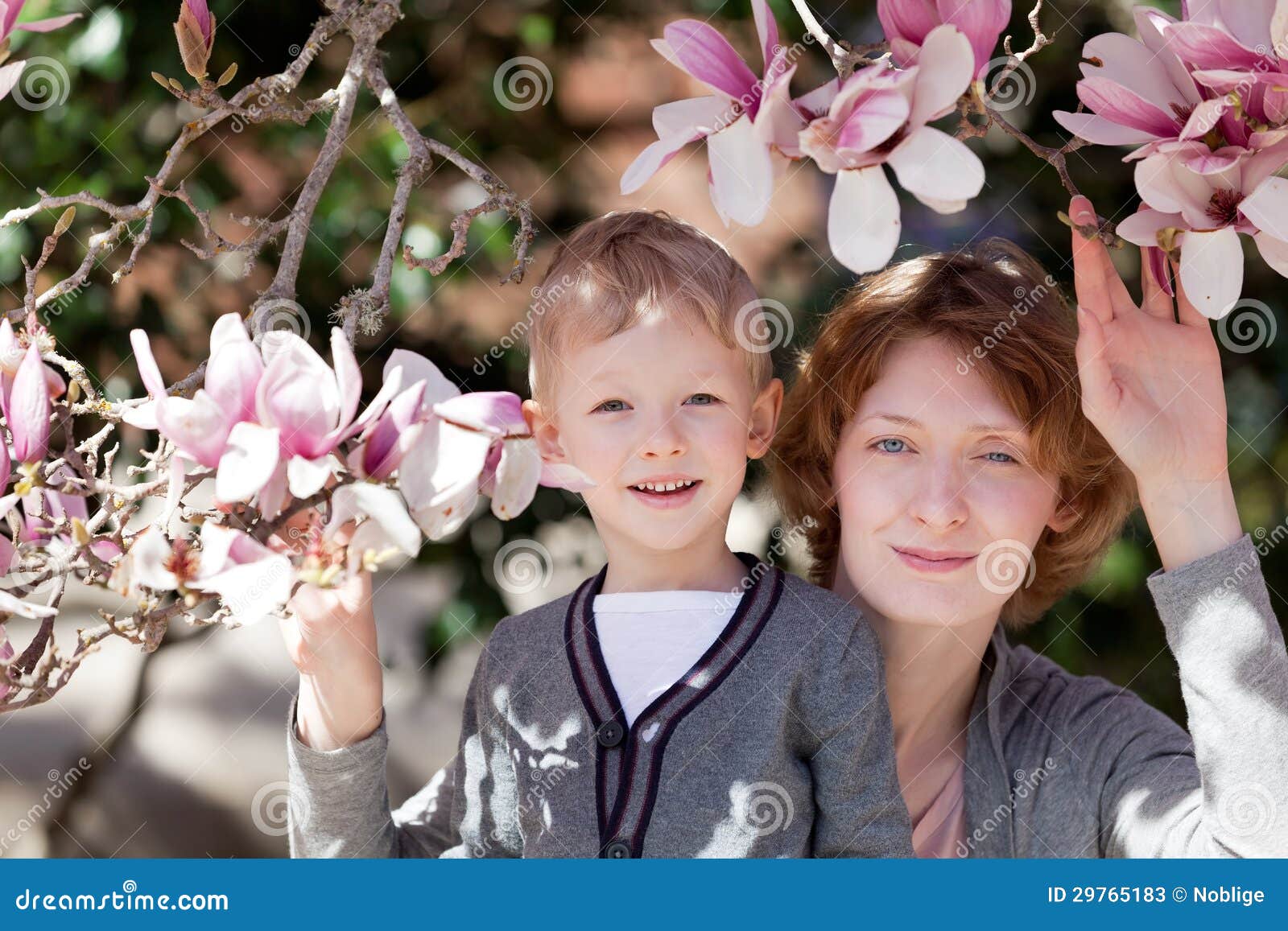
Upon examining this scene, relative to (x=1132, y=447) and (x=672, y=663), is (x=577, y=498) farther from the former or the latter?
(x=1132, y=447)

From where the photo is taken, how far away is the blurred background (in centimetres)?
163

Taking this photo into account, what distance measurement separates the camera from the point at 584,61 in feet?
6.14

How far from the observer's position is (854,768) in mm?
1154

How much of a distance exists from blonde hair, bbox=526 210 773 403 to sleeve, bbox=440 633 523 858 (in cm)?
31

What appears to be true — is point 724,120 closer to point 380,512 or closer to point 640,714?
point 380,512

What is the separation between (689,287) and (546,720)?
431 mm

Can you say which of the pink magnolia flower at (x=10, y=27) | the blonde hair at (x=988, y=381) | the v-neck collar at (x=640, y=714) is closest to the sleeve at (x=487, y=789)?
the v-neck collar at (x=640, y=714)

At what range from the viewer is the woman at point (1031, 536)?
1.11 meters

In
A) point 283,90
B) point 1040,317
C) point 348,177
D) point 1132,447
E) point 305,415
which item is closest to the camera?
point 305,415

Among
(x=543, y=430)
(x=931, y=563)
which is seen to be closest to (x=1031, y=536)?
(x=931, y=563)

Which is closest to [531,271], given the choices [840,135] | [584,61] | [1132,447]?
[584,61]

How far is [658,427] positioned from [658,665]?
228mm

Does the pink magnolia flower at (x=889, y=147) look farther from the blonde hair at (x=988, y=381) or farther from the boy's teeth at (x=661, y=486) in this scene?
the blonde hair at (x=988, y=381)

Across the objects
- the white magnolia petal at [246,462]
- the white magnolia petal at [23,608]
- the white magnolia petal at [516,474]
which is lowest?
the white magnolia petal at [23,608]
